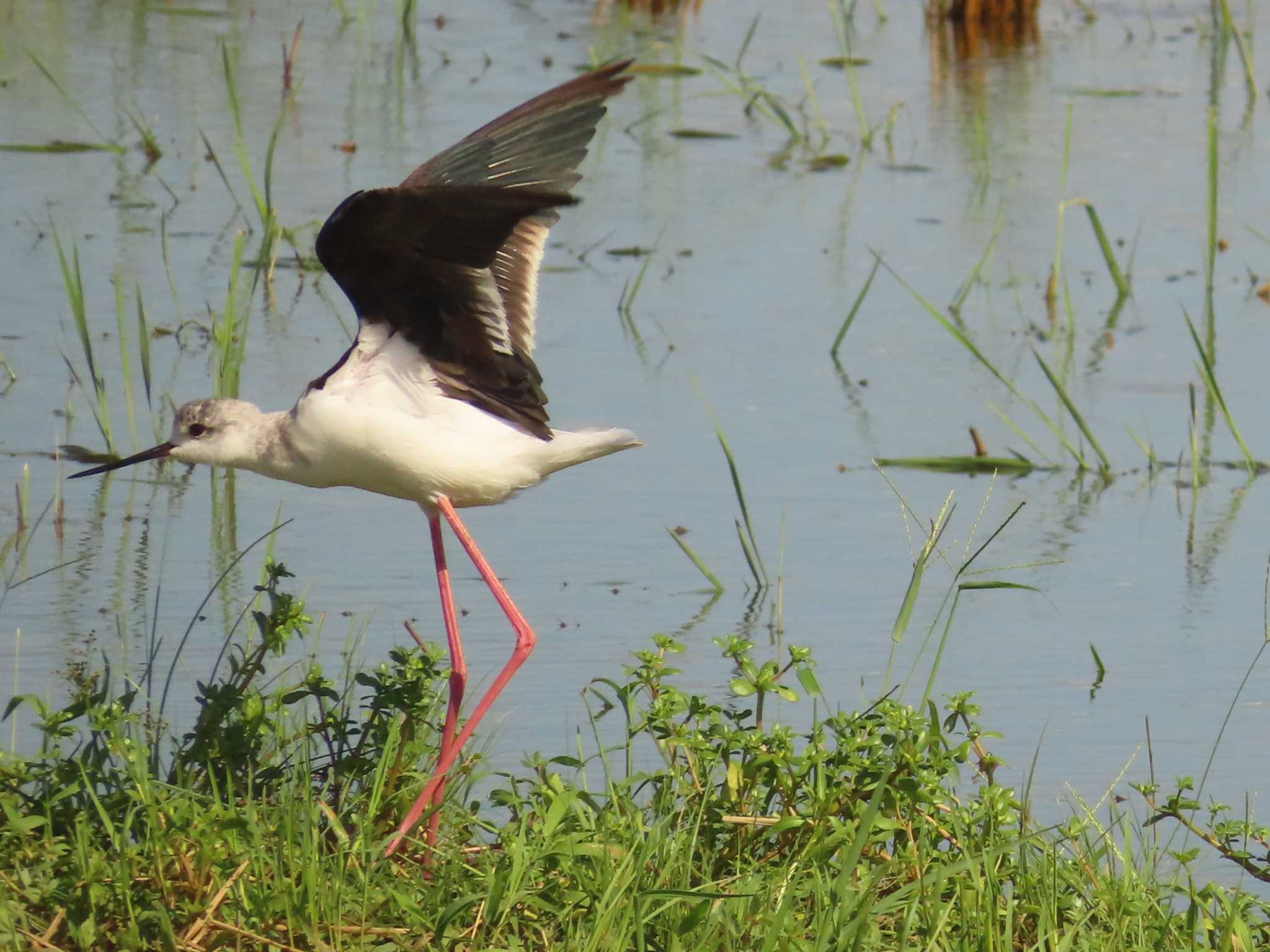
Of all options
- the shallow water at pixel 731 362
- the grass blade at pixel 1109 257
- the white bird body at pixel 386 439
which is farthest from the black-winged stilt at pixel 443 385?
the grass blade at pixel 1109 257

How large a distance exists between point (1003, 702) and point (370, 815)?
1643 millimetres

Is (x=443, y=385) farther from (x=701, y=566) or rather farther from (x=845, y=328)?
(x=845, y=328)

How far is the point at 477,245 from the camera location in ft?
12.6

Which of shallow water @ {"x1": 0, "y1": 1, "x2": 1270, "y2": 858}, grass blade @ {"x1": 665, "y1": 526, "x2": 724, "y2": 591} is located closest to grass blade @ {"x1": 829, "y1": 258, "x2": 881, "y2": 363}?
shallow water @ {"x1": 0, "y1": 1, "x2": 1270, "y2": 858}

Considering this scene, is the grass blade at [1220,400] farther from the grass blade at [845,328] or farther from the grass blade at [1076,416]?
the grass blade at [845,328]

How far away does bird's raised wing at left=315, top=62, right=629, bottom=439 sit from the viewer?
3.71m

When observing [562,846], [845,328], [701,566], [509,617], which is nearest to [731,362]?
[845,328]

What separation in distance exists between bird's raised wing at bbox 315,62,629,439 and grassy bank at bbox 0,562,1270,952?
0.67 m

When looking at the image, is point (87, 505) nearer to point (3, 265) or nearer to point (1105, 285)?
point (3, 265)

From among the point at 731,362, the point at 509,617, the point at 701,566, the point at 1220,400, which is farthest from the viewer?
the point at 731,362

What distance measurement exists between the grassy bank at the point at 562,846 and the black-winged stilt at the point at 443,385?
47 cm

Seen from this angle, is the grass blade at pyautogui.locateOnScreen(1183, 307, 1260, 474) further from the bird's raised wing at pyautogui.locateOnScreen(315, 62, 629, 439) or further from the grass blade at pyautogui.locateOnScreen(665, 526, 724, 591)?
the bird's raised wing at pyautogui.locateOnScreen(315, 62, 629, 439)

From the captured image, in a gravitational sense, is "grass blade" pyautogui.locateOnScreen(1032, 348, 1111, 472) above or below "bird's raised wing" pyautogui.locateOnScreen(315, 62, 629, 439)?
below

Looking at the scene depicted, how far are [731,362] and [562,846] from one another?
363 centimetres
